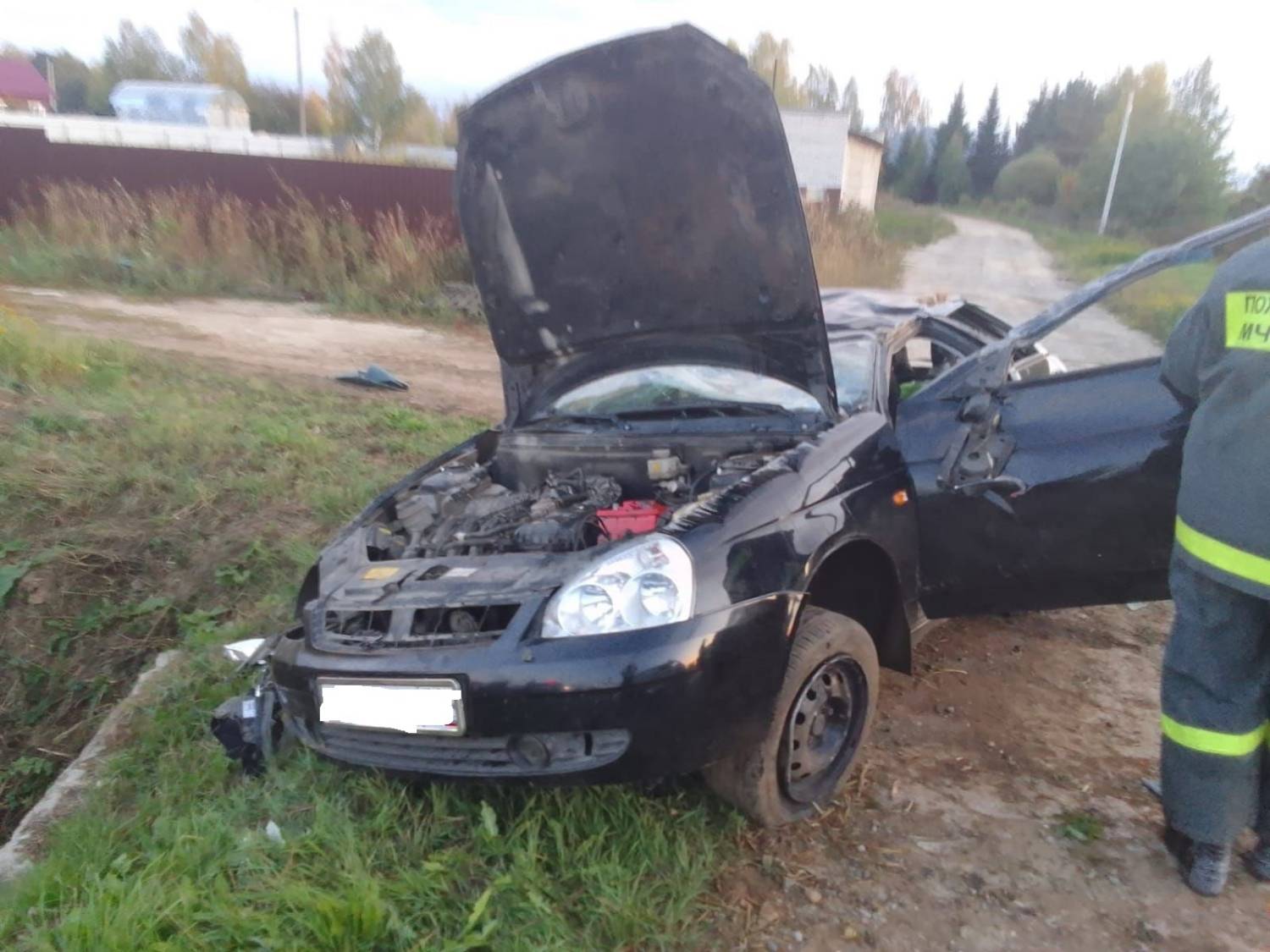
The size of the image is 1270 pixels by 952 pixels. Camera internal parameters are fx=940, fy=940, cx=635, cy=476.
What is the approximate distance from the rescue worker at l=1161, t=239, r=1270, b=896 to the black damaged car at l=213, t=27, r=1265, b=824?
529 millimetres

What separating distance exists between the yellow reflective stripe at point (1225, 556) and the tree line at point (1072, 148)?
19113mm

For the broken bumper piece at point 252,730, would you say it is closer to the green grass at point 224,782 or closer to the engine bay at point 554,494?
the green grass at point 224,782

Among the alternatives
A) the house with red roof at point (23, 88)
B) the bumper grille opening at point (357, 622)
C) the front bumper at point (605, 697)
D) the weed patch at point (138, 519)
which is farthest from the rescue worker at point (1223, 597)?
the house with red roof at point (23, 88)

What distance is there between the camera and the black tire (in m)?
2.47

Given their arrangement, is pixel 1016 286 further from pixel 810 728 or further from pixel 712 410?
pixel 810 728

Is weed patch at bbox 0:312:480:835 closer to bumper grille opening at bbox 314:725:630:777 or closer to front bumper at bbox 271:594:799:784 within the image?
bumper grille opening at bbox 314:725:630:777

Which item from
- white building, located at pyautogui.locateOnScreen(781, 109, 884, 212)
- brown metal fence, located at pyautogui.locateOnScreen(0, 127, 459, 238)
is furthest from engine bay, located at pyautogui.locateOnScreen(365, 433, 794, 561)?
white building, located at pyautogui.locateOnScreen(781, 109, 884, 212)

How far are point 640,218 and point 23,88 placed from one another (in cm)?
6107

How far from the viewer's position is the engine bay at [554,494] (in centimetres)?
287

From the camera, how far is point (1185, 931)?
2.29 meters

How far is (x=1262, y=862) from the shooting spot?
2.49 meters

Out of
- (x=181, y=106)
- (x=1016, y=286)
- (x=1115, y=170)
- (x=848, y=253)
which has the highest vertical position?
(x=181, y=106)

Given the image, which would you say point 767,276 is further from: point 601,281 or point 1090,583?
point 1090,583

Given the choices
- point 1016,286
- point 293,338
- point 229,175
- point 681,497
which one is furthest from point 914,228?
point 681,497
